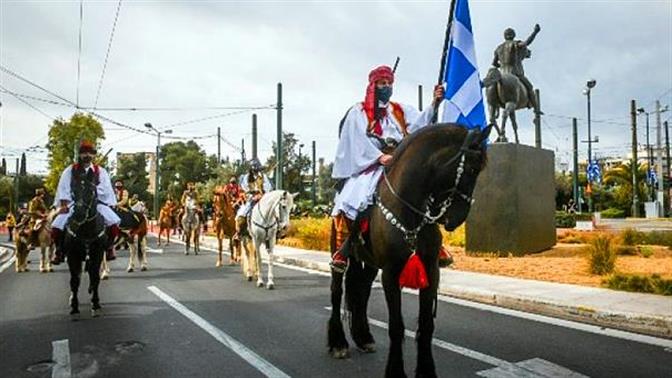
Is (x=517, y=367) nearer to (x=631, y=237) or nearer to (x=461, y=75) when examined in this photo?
(x=461, y=75)

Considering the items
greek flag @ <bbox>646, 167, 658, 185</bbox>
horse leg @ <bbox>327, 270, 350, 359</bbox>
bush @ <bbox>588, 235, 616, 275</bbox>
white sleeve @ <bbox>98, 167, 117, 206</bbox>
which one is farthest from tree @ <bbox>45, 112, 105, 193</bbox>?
greek flag @ <bbox>646, 167, 658, 185</bbox>

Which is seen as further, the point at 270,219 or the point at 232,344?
the point at 270,219

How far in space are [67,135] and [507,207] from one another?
4139 centimetres

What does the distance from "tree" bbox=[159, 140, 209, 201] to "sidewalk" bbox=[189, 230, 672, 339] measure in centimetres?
7658

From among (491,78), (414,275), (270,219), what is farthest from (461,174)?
(491,78)

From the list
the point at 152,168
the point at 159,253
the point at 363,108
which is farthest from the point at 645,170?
the point at 152,168

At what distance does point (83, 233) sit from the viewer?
847cm

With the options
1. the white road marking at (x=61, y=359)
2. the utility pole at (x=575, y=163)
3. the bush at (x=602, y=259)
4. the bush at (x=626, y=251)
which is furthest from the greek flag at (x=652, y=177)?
the white road marking at (x=61, y=359)

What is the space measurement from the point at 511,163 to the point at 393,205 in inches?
431

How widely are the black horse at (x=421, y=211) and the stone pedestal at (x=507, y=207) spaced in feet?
34.7

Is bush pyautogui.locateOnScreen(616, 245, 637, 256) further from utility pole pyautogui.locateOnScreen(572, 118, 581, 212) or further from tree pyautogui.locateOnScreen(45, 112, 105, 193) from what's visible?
tree pyautogui.locateOnScreen(45, 112, 105, 193)

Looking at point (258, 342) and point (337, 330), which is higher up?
point (337, 330)

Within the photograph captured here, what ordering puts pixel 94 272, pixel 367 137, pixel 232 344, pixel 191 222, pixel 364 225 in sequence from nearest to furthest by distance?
pixel 364 225 < pixel 367 137 < pixel 232 344 < pixel 94 272 < pixel 191 222

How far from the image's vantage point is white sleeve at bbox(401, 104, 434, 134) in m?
5.44
